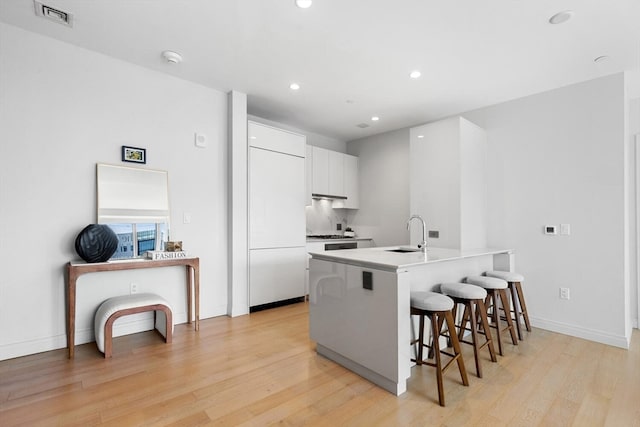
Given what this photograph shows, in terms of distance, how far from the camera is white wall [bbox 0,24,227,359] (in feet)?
8.34

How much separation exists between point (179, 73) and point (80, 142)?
120 cm

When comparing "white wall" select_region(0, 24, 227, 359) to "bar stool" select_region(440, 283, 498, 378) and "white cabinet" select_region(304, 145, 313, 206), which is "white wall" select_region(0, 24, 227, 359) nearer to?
"white cabinet" select_region(304, 145, 313, 206)

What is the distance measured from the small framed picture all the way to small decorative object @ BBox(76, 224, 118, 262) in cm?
72

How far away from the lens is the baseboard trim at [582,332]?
2.97 meters

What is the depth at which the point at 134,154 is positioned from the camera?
3152mm

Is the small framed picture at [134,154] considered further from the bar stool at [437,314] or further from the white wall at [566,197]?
the white wall at [566,197]

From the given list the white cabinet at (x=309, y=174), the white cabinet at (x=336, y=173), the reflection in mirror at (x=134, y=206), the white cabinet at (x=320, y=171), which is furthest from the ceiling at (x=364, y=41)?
the white cabinet at (x=336, y=173)

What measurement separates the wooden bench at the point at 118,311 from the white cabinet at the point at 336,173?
126 inches

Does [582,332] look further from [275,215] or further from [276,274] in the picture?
[275,215]

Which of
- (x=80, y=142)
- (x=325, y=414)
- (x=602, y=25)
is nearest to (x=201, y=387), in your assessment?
(x=325, y=414)

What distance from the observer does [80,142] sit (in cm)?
286

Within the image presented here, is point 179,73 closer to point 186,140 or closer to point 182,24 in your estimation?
point 186,140

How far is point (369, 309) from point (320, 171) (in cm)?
330

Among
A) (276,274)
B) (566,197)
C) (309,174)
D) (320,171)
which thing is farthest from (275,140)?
(566,197)
